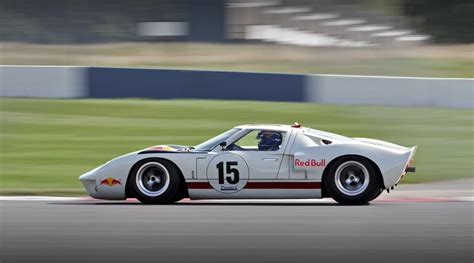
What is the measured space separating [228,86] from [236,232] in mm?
12166

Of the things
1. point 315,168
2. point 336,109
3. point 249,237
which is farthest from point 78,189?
point 336,109

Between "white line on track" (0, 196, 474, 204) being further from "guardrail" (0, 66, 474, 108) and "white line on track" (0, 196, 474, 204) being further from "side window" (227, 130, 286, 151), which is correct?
"guardrail" (0, 66, 474, 108)

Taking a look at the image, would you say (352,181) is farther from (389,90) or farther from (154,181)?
(389,90)

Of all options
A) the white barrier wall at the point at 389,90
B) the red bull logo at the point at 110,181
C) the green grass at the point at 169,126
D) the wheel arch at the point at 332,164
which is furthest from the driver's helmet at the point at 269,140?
the white barrier wall at the point at 389,90

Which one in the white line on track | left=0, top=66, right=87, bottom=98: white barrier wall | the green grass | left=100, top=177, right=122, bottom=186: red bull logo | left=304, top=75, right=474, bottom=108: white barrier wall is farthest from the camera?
left=0, top=66, right=87, bottom=98: white barrier wall

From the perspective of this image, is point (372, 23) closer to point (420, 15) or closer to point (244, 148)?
point (420, 15)

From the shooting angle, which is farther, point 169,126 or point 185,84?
point 185,84

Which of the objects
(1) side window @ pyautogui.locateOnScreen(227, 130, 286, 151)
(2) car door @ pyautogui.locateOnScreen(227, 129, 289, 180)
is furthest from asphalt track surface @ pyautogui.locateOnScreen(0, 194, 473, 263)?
(1) side window @ pyautogui.locateOnScreen(227, 130, 286, 151)

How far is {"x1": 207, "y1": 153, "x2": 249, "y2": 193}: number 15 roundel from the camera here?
9602 millimetres

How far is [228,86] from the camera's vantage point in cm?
1984

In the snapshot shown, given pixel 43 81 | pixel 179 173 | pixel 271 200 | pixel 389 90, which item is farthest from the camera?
pixel 43 81

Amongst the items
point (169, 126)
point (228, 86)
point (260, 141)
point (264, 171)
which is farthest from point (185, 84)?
point (264, 171)

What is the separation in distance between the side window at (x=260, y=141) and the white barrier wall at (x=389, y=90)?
30.7 ft

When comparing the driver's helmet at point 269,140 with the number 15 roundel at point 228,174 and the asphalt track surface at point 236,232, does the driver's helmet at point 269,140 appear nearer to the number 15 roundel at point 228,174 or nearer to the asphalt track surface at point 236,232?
the number 15 roundel at point 228,174
